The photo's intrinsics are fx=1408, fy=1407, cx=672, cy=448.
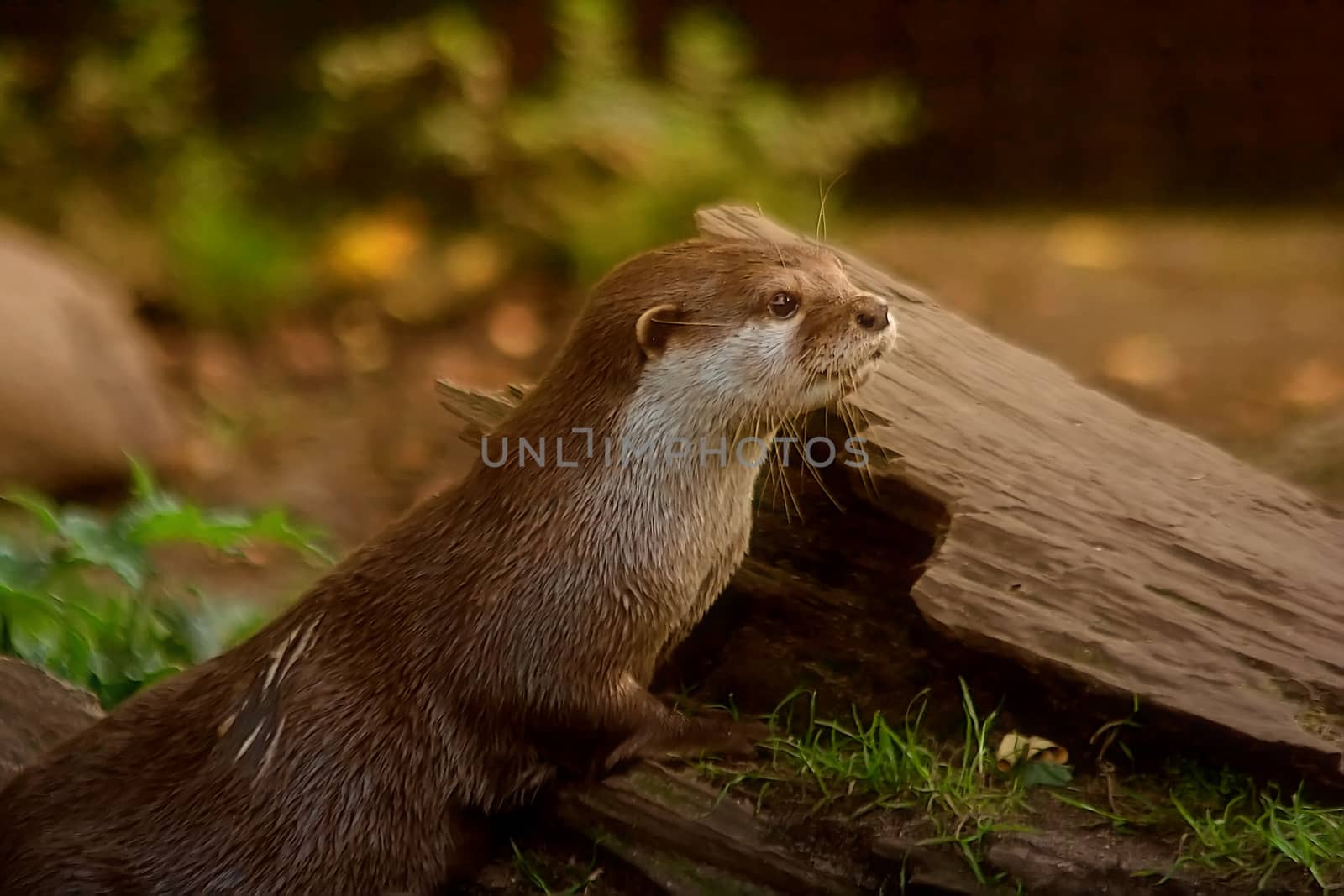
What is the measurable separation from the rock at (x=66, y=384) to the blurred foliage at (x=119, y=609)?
5.55 ft

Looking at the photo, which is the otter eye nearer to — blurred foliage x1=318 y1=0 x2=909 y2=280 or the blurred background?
the blurred background

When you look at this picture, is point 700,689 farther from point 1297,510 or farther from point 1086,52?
point 1086,52

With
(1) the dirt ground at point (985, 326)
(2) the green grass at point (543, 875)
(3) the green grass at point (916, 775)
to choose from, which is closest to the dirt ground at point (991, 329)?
(1) the dirt ground at point (985, 326)

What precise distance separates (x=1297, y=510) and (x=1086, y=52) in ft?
13.7

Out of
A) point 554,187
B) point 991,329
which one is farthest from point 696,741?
point 554,187

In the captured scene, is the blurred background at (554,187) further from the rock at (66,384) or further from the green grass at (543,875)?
the green grass at (543,875)

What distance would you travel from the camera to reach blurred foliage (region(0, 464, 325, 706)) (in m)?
2.68

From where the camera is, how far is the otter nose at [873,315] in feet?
6.55

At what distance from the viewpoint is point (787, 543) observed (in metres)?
2.37

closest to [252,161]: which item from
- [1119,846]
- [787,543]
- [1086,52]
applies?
[1086,52]

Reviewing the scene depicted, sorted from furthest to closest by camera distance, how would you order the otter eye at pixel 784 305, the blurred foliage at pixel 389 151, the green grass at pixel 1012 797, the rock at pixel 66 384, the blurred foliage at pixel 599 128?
the blurred foliage at pixel 389 151, the blurred foliage at pixel 599 128, the rock at pixel 66 384, the otter eye at pixel 784 305, the green grass at pixel 1012 797

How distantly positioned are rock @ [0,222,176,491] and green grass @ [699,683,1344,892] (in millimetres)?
3114

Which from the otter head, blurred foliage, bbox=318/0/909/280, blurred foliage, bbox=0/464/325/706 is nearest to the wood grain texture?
the otter head

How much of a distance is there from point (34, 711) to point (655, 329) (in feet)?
4.32
